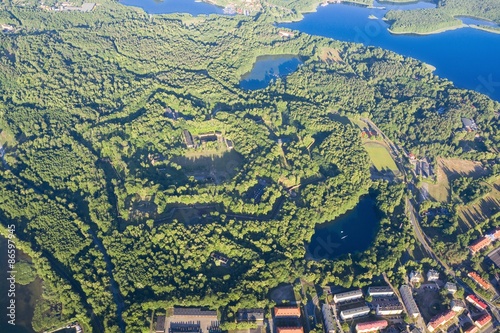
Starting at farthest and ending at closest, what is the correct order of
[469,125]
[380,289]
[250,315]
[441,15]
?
[441,15] → [469,125] → [380,289] → [250,315]

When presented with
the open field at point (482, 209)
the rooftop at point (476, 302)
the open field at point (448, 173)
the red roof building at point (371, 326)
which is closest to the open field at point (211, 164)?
the red roof building at point (371, 326)

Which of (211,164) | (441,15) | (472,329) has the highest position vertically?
(441,15)

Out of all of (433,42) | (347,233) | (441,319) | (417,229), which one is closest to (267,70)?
(347,233)

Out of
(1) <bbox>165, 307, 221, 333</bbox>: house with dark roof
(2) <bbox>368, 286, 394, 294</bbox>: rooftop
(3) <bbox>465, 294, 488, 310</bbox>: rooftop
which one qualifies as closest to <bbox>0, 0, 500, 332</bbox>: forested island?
(1) <bbox>165, 307, 221, 333</bbox>: house with dark roof

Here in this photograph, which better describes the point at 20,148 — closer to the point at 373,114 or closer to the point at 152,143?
the point at 152,143

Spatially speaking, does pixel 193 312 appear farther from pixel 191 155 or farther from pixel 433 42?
pixel 433 42

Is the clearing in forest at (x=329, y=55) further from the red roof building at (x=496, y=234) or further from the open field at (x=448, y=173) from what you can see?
the red roof building at (x=496, y=234)

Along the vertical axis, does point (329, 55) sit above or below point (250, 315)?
above

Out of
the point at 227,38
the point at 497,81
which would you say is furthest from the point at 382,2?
the point at 227,38
